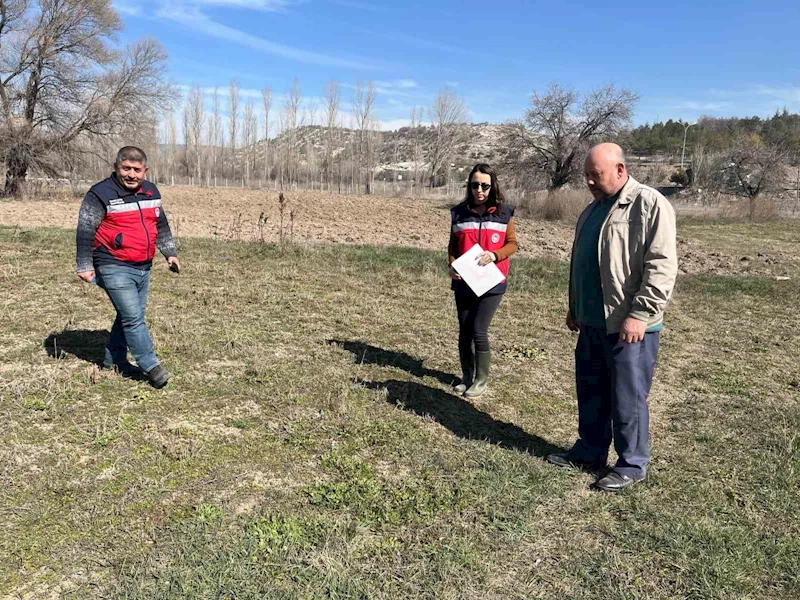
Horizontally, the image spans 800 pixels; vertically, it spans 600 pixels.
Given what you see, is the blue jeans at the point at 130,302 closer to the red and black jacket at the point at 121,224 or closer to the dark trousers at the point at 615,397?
the red and black jacket at the point at 121,224

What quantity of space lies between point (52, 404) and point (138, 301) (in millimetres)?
981

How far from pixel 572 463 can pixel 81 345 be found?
4.78 meters

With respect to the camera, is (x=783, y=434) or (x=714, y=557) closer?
(x=714, y=557)

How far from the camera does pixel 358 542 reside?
281 cm

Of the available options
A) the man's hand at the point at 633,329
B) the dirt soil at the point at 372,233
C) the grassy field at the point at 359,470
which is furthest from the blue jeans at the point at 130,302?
the dirt soil at the point at 372,233

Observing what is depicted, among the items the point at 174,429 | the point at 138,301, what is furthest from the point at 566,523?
the point at 138,301

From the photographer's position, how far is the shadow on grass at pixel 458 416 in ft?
13.2

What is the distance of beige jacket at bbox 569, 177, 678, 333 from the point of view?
9.64ft

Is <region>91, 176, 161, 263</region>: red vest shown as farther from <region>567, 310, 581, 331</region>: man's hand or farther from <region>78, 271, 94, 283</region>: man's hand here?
<region>567, 310, 581, 331</region>: man's hand

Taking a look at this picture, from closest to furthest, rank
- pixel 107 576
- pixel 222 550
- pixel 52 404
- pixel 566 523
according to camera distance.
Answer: pixel 107 576
pixel 222 550
pixel 566 523
pixel 52 404

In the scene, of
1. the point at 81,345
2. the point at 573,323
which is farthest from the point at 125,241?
the point at 573,323

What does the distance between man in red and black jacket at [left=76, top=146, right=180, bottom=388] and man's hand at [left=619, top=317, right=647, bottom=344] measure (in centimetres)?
359

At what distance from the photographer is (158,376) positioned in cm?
452

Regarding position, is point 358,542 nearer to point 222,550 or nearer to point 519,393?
point 222,550
